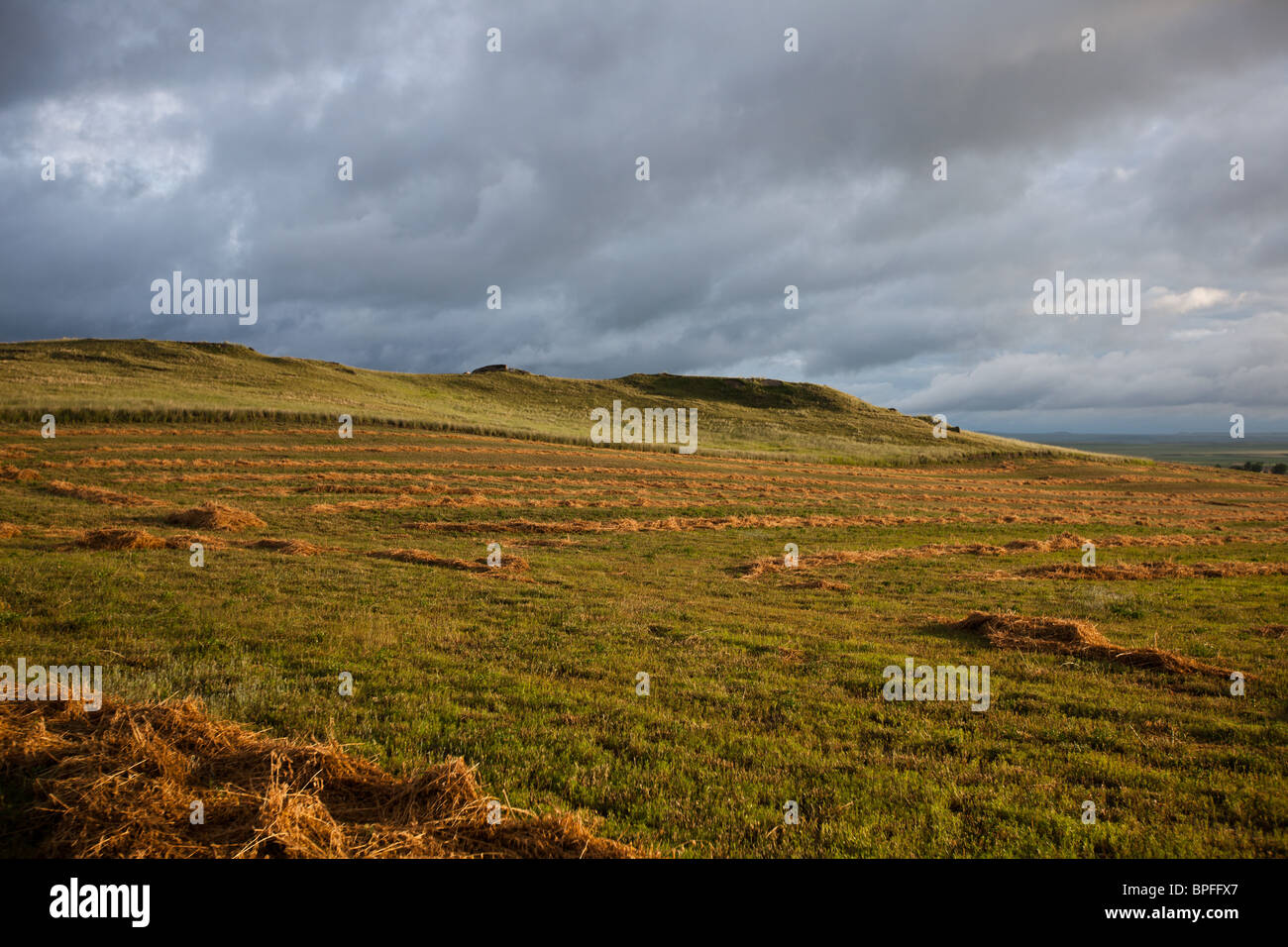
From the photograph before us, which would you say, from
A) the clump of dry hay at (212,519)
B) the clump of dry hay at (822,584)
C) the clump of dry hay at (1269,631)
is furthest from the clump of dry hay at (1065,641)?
the clump of dry hay at (212,519)

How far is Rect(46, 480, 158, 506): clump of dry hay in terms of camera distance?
94.2 ft

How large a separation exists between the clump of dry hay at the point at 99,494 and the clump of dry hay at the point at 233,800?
27079 mm

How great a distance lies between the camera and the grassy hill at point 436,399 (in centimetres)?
6681

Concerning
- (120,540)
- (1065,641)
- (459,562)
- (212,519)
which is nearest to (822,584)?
(1065,641)

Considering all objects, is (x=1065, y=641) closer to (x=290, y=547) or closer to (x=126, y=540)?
(x=290, y=547)

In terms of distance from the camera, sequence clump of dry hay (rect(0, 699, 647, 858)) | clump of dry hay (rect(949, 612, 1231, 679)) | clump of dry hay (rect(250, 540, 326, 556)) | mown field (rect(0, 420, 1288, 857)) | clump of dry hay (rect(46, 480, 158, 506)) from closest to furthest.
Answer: clump of dry hay (rect(0, 699, 647, 858)) < mown field (rect(0, 420, 1288, 857)) < clump of dry hay (rect(949, 612, 1231, 679)) < clump of dry hay (rect(250, 540, 326, 556)) < clump of dry hay (rect(46, 480, 158, 506))

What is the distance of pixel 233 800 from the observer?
5762 mm

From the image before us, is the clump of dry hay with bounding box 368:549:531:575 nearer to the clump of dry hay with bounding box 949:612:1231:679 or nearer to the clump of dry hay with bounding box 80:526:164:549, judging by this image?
the clump of dry hay with bounding box 80:526:164:549

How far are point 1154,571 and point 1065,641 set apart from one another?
14235mm

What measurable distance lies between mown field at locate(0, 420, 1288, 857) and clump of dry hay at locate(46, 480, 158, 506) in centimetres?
21

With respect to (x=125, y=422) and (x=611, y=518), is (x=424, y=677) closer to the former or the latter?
(x=611, y=518)

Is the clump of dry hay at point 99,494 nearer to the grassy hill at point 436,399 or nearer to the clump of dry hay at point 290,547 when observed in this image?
the clump of dry hay at point 290,547

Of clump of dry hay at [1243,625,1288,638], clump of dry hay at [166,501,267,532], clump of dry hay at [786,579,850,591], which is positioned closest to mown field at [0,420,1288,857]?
clump of dry hay at [1243,625,1288,638]

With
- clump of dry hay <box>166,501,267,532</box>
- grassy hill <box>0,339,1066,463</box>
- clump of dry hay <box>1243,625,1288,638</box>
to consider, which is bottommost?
clump of dry hay <box>1243,625,1288,638</box>
